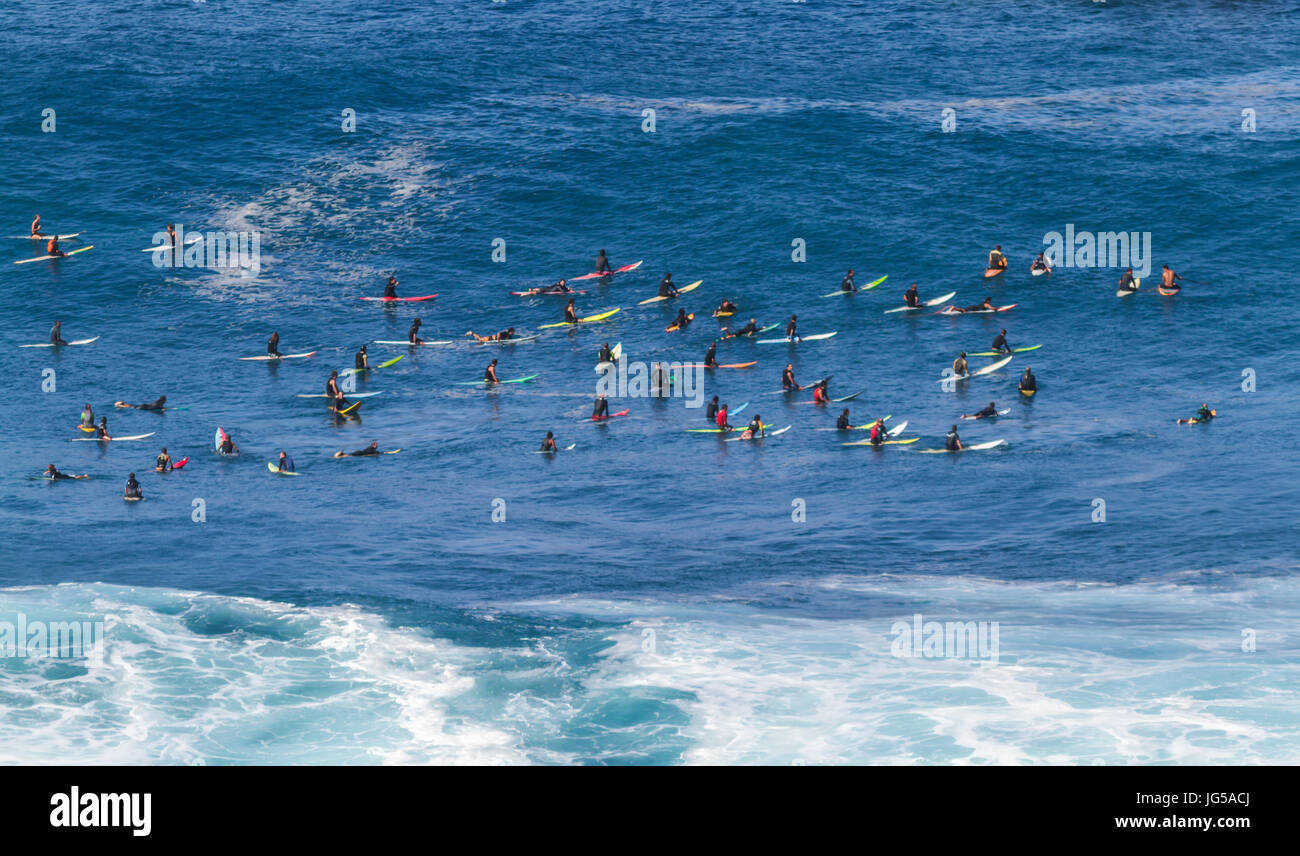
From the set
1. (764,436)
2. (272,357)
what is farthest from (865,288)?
(272,357)

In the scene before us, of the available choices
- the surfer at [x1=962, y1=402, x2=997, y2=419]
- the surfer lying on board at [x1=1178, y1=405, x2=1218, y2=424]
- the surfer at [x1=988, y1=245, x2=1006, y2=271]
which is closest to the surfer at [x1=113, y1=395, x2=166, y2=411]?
the surfer at [x1=962, y1=402, x2=997, y2=419]

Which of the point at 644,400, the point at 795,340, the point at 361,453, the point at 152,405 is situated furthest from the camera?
the point at 795,340

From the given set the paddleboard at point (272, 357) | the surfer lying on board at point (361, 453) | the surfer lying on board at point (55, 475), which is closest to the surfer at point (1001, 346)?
the surfer lying on board at point (361, 453)

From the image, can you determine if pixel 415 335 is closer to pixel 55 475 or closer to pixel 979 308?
pixel 55 475

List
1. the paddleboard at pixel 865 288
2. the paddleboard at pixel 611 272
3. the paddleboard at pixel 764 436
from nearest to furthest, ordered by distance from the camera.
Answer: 1. the paddleboard at pixel 764 436
2. the paddleboard at pixel 865 288
3. the paddleboard at pixel 611 272

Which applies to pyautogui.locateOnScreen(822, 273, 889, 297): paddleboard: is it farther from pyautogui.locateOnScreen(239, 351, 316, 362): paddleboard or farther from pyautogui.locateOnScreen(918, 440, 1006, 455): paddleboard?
pyautogui.locateOnScreen(239, 351, 316, 362): paddleboard

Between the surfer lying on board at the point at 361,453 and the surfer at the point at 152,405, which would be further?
the surfer at the point at 152,405

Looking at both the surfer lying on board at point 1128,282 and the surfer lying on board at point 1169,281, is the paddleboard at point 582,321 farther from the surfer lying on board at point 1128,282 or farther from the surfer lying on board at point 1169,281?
the surfer lying on board at point 1169,281
